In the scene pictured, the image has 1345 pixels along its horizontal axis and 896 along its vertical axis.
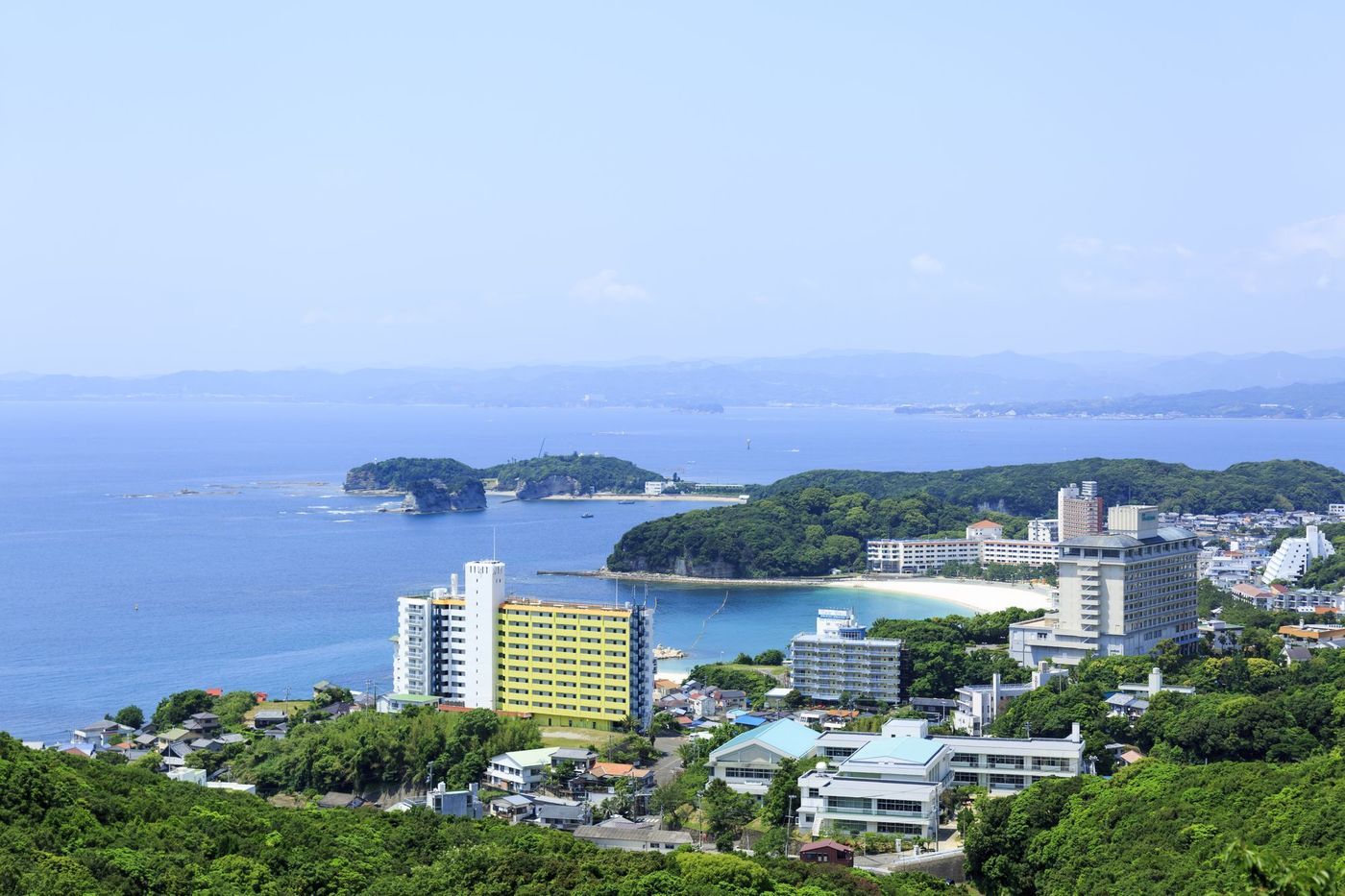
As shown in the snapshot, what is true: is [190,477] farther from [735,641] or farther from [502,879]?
[502,879]

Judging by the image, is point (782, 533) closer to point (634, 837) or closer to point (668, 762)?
point (668, 762)

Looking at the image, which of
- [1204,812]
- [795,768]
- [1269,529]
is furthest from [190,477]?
[1204,812]

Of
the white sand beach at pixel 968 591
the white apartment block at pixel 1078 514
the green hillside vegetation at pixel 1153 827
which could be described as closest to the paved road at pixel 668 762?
the green hillside vegetation at pixel 1153 827

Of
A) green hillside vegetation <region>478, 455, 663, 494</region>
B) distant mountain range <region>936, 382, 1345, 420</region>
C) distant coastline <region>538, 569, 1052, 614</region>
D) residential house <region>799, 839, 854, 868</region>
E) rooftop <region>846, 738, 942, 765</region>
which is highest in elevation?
distant mountain range <region>936, 382, 1345, 420</region>

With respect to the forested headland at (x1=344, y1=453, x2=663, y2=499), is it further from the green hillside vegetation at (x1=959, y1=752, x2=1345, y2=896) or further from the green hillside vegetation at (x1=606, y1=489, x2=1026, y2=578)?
the green hillside vegetation at (x1=959, y1=752, x2=1345, y2=896)

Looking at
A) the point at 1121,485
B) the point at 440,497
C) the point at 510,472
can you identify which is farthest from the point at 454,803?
the point at 510,472

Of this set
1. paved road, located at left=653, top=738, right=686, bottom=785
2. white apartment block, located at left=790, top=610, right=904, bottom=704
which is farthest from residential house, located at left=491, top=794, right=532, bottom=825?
white apartment block, located at left=790, top=610, right=904, bottom=704
